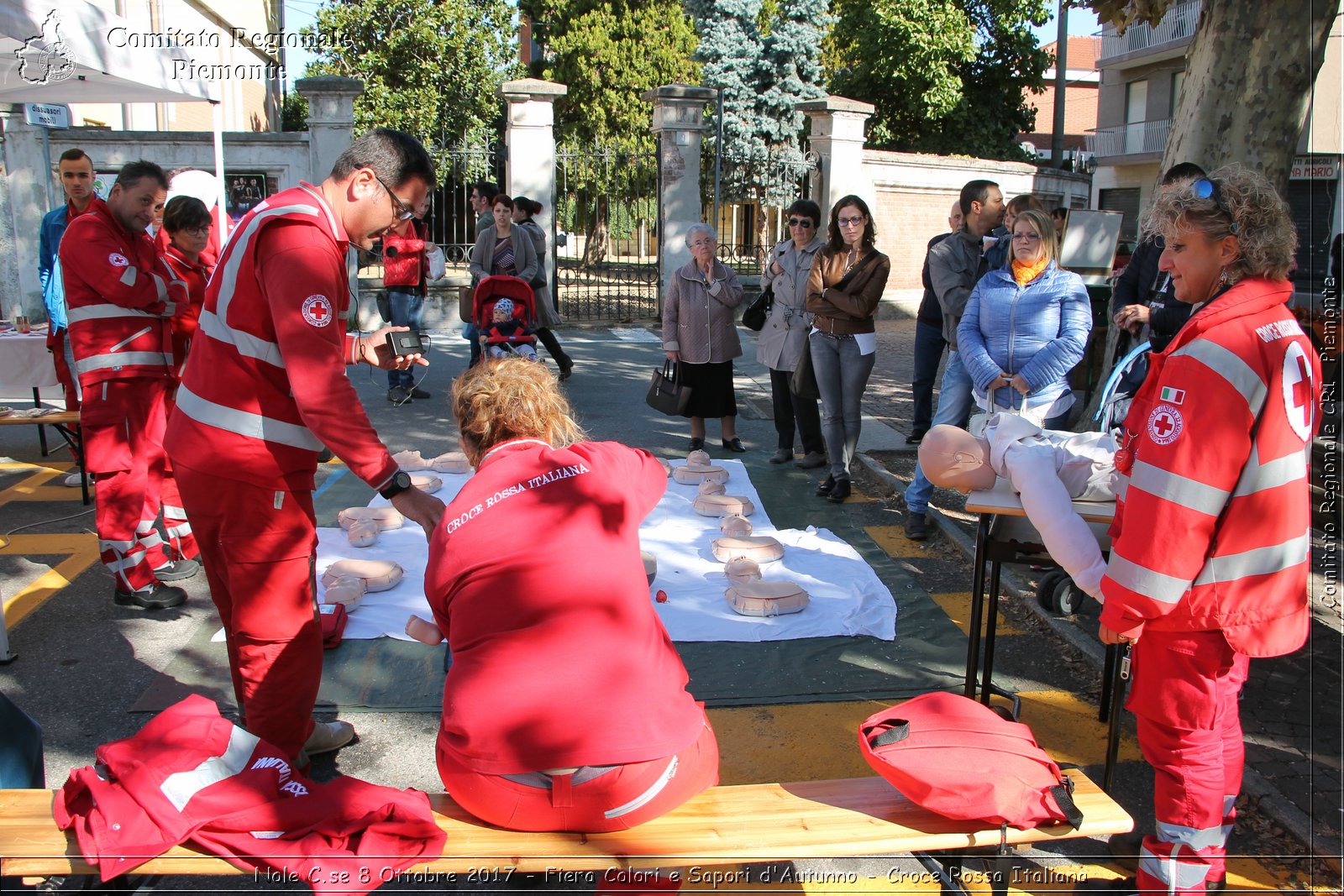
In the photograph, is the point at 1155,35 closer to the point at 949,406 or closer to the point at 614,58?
the point at 614,58

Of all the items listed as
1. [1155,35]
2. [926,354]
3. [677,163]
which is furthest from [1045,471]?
[1155,35]

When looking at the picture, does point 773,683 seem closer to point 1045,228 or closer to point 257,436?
point 257,436

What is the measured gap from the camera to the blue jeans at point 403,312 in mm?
9508

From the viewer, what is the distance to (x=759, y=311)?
7.10m

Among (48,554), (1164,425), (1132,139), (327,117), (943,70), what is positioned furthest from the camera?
(1132,139)

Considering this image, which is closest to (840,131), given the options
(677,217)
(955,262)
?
(677,217)

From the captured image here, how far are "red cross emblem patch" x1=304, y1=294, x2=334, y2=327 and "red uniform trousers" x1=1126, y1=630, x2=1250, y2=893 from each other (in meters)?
2.41

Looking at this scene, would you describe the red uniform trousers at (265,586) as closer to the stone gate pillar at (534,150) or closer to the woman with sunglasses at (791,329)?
the woman with sunglasses at (791,329)

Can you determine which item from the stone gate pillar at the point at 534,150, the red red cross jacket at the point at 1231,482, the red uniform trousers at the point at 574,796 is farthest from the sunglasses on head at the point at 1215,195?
the stone gate pillar at the point at 534,150

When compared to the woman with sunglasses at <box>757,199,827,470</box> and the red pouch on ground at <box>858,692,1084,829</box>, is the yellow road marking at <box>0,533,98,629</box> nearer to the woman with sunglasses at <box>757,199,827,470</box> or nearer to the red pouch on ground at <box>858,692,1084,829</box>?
the red pouch on ground at <box>858,692,1084,829</box>

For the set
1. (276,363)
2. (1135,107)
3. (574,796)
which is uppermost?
(1135,107)

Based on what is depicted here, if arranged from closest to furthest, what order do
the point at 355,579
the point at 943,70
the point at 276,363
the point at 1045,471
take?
the point at 276,363 → the point at 1045,471 → the point at 355,579 → the point at 943,70

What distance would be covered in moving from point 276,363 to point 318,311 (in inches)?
9.9

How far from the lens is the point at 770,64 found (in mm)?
24359
